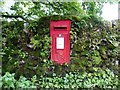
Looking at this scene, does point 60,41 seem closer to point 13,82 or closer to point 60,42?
point 60,42

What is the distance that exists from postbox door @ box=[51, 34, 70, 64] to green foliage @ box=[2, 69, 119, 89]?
0.23m

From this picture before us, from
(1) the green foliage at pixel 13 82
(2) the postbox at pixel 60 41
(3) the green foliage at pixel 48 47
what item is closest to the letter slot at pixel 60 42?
(2) the postbox at pixel 60 41

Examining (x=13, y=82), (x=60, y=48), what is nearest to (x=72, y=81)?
(x=60, y=48)

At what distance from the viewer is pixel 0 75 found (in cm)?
367

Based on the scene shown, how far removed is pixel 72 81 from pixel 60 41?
1.92 ft

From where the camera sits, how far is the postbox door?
12.0 feet

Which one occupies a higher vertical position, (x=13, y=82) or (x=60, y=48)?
(x=60, y=48)

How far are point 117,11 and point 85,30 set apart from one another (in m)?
0.62

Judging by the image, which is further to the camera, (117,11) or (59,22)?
(117,11)

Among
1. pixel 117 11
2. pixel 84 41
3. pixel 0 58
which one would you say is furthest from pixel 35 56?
pixel 117 11

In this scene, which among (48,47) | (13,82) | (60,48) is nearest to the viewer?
(13,82)

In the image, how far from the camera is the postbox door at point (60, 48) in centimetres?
366

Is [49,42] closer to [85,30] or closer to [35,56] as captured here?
[35,56]

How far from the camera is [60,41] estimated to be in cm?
364
